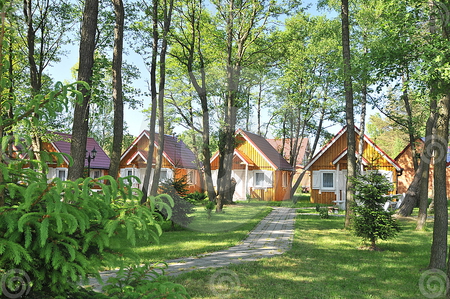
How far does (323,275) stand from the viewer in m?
7.41

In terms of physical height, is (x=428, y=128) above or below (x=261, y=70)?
below

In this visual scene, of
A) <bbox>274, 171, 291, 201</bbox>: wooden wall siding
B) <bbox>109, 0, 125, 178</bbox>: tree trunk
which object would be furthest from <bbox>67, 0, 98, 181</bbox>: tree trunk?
<bbox>274, 171, 291, 201</bbox>: wooden wall siding

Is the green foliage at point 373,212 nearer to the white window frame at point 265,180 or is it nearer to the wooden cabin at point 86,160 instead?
the white window frame at point 265,180

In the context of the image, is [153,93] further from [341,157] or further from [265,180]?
[265,180]

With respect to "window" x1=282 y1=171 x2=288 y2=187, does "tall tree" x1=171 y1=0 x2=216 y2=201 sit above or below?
above

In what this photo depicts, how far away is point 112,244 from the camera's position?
2.40 m

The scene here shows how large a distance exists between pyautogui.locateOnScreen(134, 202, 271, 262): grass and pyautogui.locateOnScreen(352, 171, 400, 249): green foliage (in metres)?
3.82

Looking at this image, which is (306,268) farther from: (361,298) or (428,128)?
(428,128)

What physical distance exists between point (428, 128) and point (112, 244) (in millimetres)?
15067

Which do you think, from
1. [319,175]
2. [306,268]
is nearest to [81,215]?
[306,268]

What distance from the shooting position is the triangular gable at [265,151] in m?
31.0

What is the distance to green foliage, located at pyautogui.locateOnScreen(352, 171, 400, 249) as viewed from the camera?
1023cm

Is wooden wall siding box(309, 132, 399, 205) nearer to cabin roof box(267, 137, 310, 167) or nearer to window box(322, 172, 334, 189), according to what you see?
window box(322, 172, 334, 189)

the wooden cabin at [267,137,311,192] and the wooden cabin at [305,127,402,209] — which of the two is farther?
the wooden cabin at [267,137,311,192]
